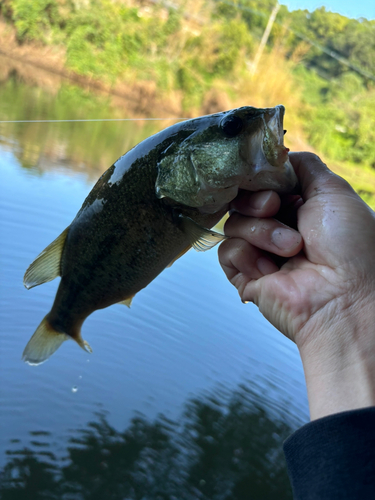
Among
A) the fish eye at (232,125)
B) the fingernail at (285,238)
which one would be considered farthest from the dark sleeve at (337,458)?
the fish eye at (232,125)

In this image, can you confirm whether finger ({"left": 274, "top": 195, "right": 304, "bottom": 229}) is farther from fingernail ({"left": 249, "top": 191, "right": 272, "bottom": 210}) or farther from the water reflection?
the water reflection

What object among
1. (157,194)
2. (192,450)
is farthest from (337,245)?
(192,450)

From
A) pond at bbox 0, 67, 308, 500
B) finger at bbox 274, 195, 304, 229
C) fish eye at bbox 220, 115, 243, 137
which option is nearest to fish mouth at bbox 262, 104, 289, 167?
fish eye at bbox 220, 115, 243, 137

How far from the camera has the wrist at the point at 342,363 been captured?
56.1 inches

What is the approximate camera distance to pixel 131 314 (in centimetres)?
468

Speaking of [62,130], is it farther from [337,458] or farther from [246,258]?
[337,458]

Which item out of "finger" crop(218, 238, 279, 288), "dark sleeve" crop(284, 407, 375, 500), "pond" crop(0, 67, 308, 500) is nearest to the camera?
"dark sleeve" crop(284, 407, 375, 500)

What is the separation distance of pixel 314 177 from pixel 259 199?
291 millimetres

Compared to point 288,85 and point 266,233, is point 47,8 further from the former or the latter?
point 266,233

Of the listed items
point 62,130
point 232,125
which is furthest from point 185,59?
point 232,125

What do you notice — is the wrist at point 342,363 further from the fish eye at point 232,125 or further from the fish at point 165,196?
the fish eye at point 232,125

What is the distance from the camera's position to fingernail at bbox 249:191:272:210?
5.74 ft

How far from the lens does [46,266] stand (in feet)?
6.63

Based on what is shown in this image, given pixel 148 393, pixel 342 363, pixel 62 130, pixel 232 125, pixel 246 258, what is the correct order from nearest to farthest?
pixel 342 363
pixel 232 125
pixel 246 258
pixel 148 393
pixel 62 130
